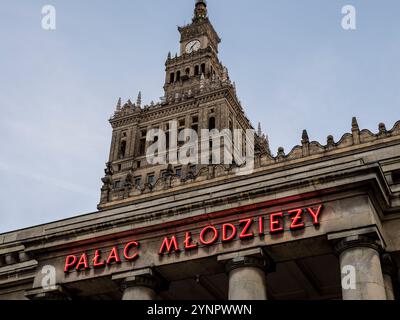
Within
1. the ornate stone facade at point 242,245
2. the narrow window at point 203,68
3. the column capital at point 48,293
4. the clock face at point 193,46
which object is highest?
the clock face at point 193,46

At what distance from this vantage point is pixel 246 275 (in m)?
30.9

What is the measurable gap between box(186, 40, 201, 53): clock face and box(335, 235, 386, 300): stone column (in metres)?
113

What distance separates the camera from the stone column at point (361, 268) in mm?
27750

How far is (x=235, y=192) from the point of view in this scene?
3297 centimetres

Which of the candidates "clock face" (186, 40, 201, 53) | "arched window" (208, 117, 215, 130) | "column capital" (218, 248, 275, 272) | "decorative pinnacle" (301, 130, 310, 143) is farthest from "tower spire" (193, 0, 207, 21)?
"column capital" (218, 248, 275, 272)

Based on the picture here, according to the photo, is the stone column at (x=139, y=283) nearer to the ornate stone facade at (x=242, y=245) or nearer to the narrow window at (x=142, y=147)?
the ornate stone facade at (x=242, y=245)

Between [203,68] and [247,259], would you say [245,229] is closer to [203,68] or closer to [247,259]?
[247,259]

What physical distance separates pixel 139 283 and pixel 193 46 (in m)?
111

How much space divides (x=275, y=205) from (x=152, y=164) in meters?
79.7

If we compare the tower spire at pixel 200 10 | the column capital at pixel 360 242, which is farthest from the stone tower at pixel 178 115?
the column capital at pixel 360 242

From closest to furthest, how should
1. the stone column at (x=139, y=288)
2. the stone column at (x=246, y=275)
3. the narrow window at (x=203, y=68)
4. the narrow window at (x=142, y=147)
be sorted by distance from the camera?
1. the stone column at (x=246, y=275)
2. the stone column at (x=139, y=288)
3. the narrow window at (x=142, y=147)
4. the narrow window at (x=203, y=68)

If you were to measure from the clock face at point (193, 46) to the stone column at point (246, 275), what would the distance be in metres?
111
